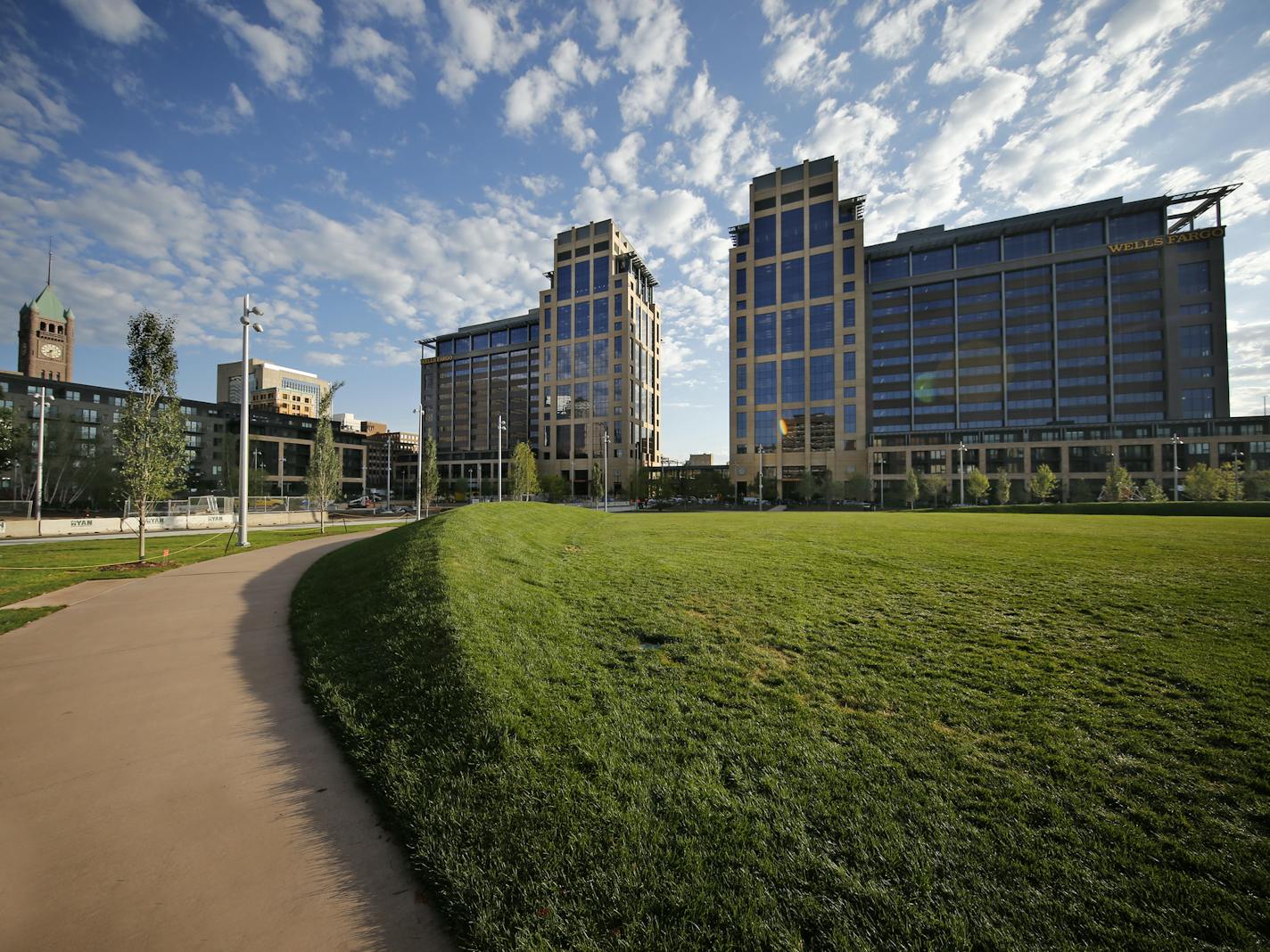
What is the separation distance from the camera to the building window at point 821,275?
80875 mm

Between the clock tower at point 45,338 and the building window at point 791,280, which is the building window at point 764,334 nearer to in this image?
the building window at point 791,280

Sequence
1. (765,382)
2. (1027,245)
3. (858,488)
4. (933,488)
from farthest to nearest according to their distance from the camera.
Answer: (765,382), (1027,245), (858,488), (933,488)

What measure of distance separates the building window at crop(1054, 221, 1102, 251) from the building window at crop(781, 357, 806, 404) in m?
49.7

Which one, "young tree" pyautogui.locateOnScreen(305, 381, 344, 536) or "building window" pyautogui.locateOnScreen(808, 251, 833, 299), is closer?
"young tree" pyautogui.locateOnScreen(305, 381, 344, 536)

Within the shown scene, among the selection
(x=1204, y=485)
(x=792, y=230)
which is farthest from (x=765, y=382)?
(x=1204, y=485)

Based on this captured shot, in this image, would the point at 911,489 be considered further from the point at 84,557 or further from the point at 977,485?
the point at 84,557

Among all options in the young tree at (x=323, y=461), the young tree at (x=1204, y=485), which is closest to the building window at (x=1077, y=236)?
the young tree at (x=1204, y=485)

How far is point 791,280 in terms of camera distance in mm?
83812

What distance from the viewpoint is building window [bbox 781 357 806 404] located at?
82.2 metres

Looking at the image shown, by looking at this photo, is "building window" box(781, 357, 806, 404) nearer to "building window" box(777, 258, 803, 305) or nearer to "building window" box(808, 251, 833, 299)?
"building window" box(777, 258, 803, 305)

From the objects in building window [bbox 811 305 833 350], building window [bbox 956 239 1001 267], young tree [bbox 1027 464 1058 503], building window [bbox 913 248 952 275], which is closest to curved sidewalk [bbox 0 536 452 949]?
young tree [bbox 1027 464 1058 503]

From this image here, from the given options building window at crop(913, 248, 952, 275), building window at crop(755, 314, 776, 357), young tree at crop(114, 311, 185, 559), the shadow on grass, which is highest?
building window at crop(913, 248, 952, 275)

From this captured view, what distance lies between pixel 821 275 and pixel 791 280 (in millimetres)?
5050

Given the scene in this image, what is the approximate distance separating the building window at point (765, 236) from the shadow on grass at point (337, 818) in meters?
94.3
